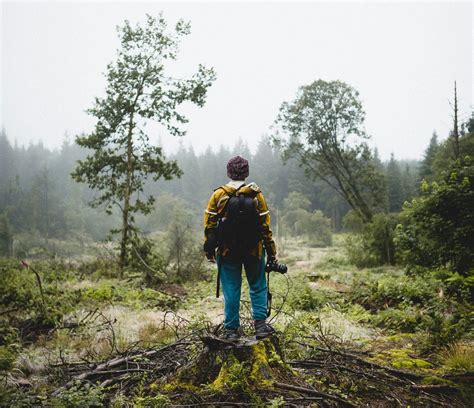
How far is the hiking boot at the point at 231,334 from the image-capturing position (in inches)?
146

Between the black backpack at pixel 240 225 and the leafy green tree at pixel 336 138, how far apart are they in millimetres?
19081

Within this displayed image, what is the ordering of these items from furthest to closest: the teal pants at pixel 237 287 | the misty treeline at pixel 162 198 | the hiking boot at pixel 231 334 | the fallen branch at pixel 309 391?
the misty treeline at pixel 162 198, the teal pants at pixel 237 287, the hiking boot at pixel 231 334, the fallen branch at pixel 309 391

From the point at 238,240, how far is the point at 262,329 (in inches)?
38.3

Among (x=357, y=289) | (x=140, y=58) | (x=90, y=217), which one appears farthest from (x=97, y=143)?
(x=90, y=217)

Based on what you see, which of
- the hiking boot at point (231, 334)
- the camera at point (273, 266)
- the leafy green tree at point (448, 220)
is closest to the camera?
the hiking boot at point (231, 334)

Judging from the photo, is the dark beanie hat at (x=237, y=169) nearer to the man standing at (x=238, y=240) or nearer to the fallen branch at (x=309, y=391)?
the man standing at (x=238, y=240)

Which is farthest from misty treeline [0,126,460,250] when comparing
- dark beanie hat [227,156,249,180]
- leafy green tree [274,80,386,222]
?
dark beanie hat [227,156,249,180]

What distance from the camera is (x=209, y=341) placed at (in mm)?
3332

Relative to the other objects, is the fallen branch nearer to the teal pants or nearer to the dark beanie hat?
the teal pants

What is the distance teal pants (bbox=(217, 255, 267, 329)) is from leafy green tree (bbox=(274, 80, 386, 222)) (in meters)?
19.0

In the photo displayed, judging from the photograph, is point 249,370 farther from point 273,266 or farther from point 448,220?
point 448,220

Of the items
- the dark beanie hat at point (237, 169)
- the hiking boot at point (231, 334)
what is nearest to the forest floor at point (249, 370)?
the hiking boot at point (231, 334)

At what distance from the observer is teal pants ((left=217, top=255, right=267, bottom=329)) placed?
388 cm

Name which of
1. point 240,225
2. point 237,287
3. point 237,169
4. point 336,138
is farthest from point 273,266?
point 336,138
